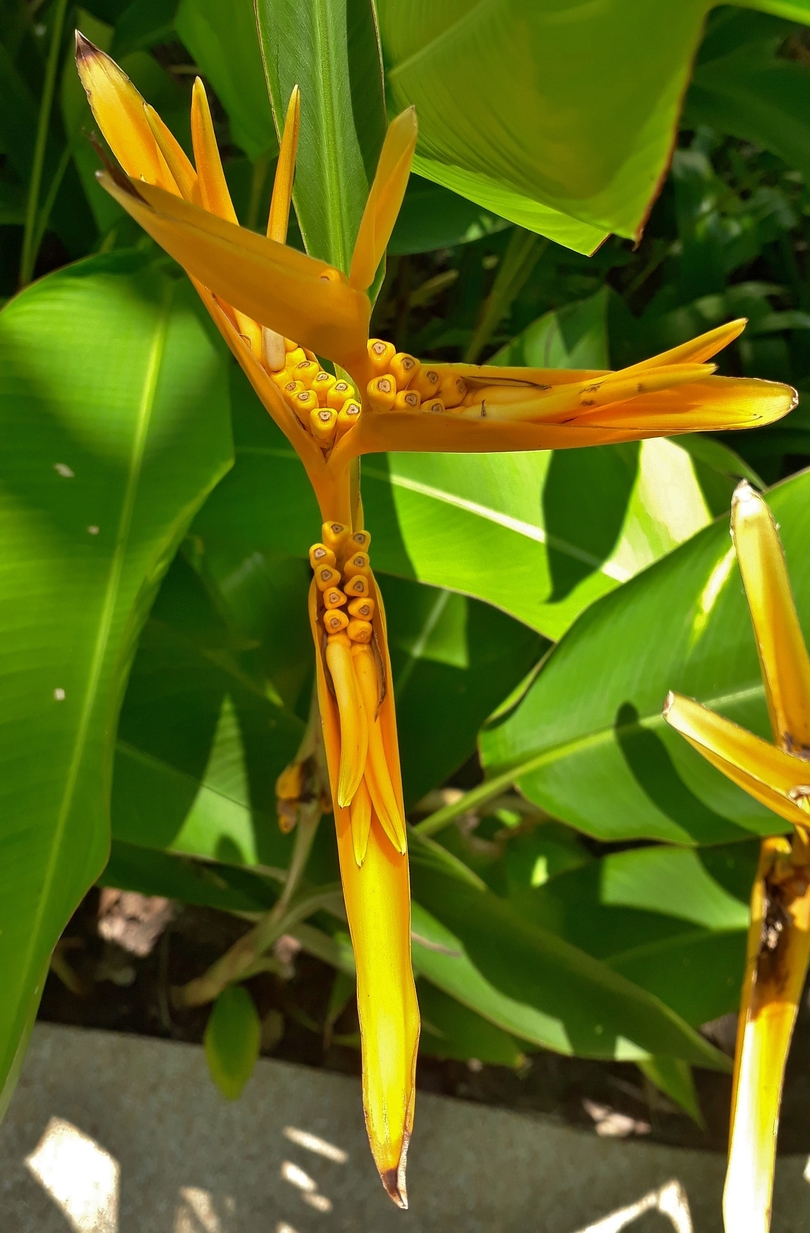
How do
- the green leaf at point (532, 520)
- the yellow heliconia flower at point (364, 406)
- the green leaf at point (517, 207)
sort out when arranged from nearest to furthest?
the yellow heliconia flower at point (364, 406) → the green leaf at point (517, 207) → the green leaf at point (532, 520)

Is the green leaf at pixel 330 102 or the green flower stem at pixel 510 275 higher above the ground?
the green flower stem at pixel 510 275

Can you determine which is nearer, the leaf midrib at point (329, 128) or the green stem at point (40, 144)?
Answer: the leaf midrib at point (329, 128)

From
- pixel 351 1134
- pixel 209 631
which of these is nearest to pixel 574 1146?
pixel 351 1134

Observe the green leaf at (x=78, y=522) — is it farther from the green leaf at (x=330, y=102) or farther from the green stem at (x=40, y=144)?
the green stem at (x=40, y=144)

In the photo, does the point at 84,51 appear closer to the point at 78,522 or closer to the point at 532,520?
the point at 78,522

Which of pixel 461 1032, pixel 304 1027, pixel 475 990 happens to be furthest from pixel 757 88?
pixel 304 1027

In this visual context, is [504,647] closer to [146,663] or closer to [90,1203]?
[146,663]

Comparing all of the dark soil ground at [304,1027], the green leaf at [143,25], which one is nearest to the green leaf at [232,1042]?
the dark soil ground at [304,1027]
